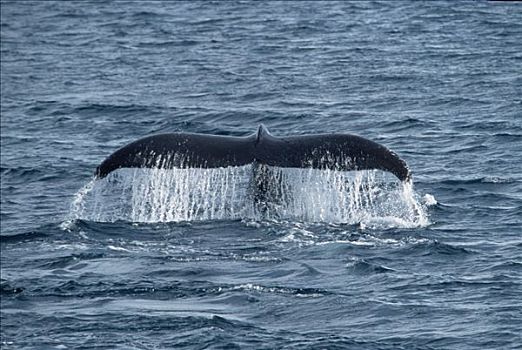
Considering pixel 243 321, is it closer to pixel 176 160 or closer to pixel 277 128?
pixel 176 160

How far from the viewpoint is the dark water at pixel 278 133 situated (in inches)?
592

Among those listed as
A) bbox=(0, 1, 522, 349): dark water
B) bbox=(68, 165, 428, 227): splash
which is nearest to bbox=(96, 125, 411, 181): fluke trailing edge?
bbox=(68, 165, 428, 227): splash

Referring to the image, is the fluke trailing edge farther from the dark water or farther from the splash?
the dark water

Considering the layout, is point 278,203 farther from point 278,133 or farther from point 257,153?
point 278,133

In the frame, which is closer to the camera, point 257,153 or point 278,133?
point 257,153

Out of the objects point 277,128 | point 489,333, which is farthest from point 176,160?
point 277,128

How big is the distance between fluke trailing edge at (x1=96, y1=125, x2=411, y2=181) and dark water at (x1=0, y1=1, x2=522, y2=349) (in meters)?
0.88

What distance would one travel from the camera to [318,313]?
15297 mm

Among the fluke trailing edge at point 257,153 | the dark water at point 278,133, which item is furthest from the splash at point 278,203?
the dark water at point 278,133

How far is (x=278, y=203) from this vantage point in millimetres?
18922

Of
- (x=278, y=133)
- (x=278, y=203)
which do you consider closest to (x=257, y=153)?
(x=278, y=203)

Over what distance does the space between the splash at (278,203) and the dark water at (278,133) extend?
11.0 inches

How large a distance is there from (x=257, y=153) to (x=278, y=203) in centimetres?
84

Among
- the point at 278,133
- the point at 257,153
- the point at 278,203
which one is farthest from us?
the point at 278,133
